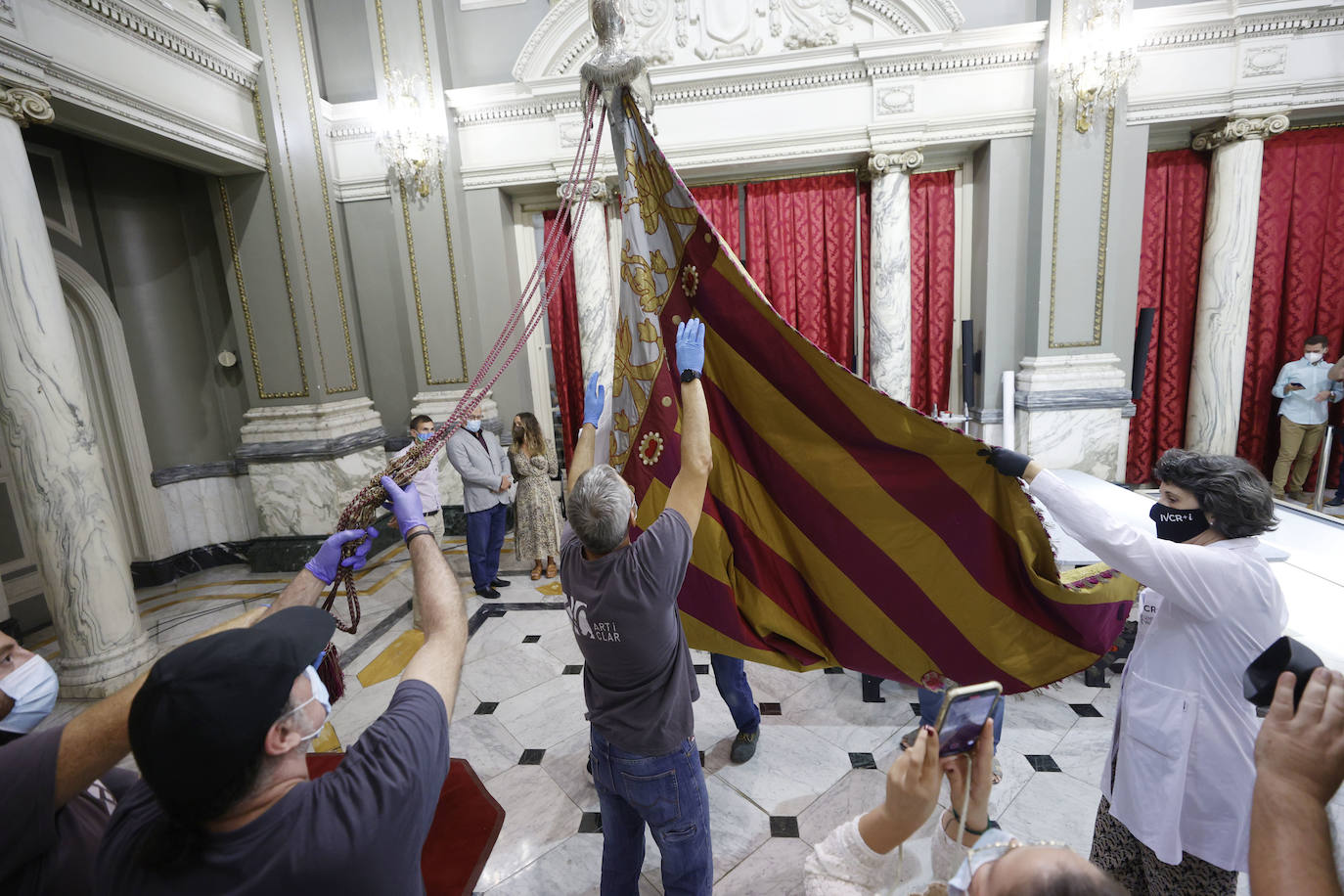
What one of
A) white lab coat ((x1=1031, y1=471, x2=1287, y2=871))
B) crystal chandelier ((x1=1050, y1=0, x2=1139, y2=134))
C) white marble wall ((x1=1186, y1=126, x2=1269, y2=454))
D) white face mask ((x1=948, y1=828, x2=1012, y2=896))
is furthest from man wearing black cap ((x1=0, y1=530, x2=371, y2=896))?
white marble wall ((x1=1186, y1=126, x2=1269, y2=454))

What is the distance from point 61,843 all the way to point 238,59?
18.2 ft

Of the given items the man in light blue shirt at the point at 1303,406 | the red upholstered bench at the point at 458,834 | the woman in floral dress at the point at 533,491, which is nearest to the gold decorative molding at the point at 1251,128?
the man in light blue shirt at the point at 1303,406

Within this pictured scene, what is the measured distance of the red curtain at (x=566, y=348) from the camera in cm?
566

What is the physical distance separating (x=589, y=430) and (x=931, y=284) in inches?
175

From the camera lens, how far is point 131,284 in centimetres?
481

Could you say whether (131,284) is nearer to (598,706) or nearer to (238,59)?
(238,59)

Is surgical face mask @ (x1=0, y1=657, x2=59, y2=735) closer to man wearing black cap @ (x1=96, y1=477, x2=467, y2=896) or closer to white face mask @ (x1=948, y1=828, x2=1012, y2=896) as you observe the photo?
man wearing black cap @ (x1=96, y1=477, x2=467, y2=896)

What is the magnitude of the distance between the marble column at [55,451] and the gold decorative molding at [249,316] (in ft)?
5.72

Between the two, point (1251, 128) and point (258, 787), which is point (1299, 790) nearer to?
point (258, 787)

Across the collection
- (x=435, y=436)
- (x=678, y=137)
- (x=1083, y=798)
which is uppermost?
(x=678, y=137)

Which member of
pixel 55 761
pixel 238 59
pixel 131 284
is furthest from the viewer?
pixel 131 284

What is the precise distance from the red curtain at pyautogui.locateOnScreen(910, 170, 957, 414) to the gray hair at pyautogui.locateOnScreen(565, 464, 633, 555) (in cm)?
458

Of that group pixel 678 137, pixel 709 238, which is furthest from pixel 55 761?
pixel 678 137

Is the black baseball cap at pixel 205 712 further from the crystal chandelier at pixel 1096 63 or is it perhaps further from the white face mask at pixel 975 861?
the crystal chandelier at pixel 1096 63
